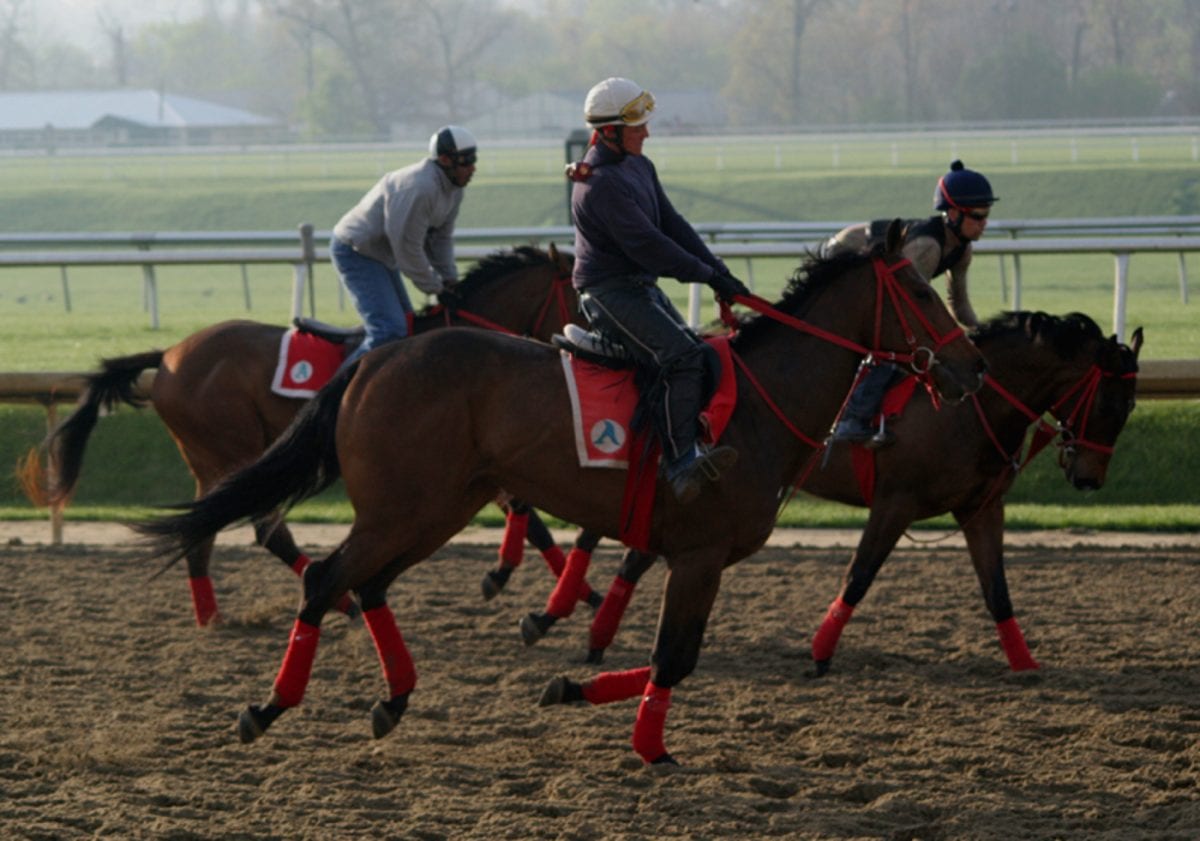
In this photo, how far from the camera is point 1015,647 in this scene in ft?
21.8

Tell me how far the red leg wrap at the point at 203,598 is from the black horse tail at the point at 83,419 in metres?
0.84

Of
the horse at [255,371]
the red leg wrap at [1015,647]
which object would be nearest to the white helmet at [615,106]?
the horse at [255,371]

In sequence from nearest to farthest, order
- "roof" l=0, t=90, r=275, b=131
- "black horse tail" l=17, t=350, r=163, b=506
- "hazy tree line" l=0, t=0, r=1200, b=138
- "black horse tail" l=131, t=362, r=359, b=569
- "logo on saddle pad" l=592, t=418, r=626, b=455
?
"logo on saddle pad" l=592, t=418, r=626, b=455
"black horse tail" l=131, t=362, r=359, b=569
"black horse tail" l=17, t=350, r=163, b=506
"hazy tree line" l=0, t=0, r=1200, b=138
"roof" l=0, t=90, r=275, b=131

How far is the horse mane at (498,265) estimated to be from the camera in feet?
24.8

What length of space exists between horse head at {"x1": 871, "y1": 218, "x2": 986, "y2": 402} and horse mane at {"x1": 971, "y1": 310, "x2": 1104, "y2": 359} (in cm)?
137

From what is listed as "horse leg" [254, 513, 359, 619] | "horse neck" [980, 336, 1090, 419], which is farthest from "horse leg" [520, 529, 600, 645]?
"horse neck" [980, 336, 1090, 419]

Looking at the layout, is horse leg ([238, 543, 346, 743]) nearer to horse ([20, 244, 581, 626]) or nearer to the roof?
horse ([20, 244, 581, 626])

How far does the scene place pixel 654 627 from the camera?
24.4 feet

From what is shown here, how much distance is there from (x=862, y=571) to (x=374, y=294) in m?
2.61

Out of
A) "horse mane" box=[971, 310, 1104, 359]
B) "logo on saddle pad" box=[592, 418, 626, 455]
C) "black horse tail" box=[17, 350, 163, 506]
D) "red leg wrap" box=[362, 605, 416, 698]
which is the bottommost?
"red leg wrap" box=[362, 605, 416, 698]

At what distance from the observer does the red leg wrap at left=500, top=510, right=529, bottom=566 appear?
796 centimetres

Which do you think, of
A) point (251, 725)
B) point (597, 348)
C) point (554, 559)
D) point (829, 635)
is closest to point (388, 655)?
point (251, 725)

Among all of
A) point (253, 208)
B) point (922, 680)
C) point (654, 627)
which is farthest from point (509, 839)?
point (253, 208)

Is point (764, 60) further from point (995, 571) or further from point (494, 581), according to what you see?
point (995, 571)
